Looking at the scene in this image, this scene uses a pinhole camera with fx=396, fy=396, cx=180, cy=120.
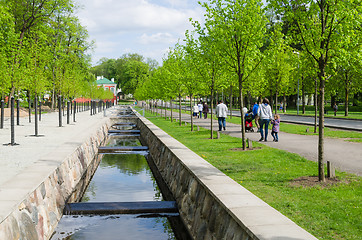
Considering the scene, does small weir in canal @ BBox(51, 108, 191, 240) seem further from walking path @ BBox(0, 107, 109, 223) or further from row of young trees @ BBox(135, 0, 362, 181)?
row of young trees @ BBox(135, 0, 362, 181)

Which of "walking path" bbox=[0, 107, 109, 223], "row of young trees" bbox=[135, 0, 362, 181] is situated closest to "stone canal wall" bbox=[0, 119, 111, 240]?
"walking path" bbox=[0, 107, 109, 223]

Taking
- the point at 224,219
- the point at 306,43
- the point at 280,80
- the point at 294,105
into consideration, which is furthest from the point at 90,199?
the point at 294,105

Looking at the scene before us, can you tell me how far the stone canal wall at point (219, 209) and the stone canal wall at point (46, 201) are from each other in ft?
8.80

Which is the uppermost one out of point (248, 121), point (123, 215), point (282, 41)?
point (282, 41)

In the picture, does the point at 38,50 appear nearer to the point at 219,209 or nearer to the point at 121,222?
the point at 121,222

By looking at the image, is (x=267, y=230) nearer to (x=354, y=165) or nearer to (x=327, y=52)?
(x=327, y=52)

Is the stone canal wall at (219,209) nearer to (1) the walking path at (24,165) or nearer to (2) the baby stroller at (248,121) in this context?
(1) the walking path at (24,165)

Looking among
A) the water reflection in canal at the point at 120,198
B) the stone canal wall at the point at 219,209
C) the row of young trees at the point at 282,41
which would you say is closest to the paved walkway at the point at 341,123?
the row of young trees at the point at 282,41

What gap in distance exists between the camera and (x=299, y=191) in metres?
7.50

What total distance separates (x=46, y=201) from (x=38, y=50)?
1259 inches

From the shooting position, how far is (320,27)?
8.93 metres

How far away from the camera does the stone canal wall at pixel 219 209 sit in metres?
4.50

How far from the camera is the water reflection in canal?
768 centimetres

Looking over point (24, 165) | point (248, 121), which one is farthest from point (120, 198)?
point (248, 121)
